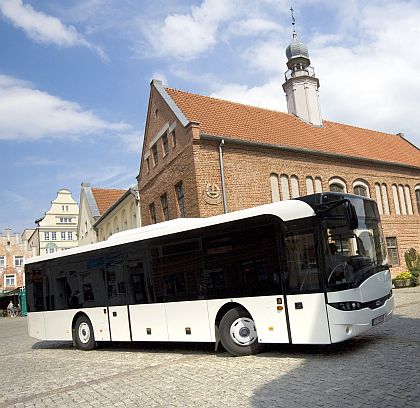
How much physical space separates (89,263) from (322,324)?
247 inches

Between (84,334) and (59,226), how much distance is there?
52613mm

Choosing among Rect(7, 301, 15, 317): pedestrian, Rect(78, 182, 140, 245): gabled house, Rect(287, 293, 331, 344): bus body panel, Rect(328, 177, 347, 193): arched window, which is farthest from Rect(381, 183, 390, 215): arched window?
Rect(7, 301, 15, 317): pedestrian

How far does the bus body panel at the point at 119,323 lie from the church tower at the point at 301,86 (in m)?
20.2

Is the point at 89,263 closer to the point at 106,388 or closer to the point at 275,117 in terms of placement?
the point at 106,388

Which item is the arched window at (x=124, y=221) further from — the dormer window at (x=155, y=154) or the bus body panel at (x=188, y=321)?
the bus body panel at (x=188, y=321)

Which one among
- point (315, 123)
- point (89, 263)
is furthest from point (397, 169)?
point (89, 263)

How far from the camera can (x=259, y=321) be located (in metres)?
7.85

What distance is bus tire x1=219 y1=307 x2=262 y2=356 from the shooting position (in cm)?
812

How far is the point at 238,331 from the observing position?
27.0 ft

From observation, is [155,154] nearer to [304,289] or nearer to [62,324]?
[62,324]

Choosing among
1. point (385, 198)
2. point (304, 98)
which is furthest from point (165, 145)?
point (385, 198)

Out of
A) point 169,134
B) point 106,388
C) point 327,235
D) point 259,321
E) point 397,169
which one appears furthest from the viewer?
point 397,169

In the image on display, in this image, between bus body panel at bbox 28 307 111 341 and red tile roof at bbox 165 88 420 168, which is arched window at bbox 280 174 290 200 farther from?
bus body panel at bbox 28 307 111 341

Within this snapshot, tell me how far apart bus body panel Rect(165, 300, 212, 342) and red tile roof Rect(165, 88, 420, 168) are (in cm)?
1160
